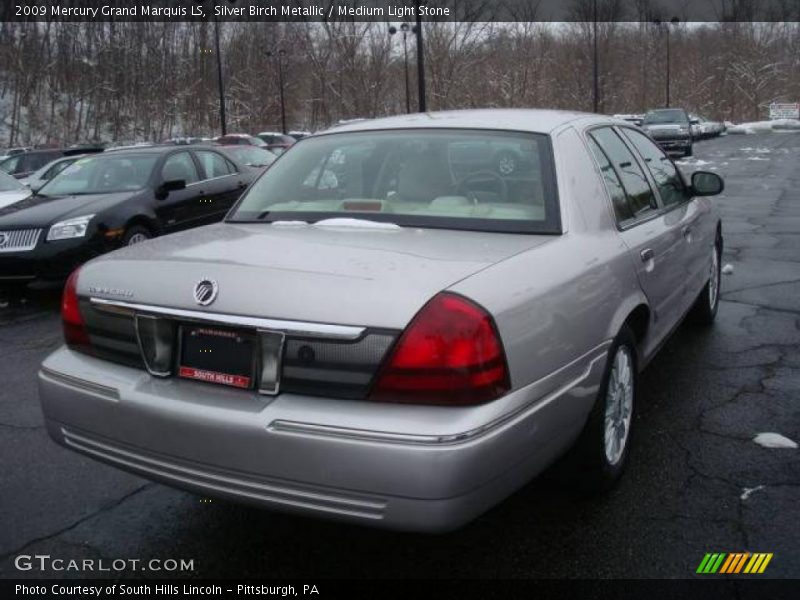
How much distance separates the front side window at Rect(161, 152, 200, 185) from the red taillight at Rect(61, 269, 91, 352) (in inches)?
248

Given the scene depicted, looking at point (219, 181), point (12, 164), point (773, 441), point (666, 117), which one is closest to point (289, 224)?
point (773, 441)

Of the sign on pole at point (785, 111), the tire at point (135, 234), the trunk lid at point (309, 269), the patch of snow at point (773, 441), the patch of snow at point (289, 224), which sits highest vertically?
the sign on pole at point (785, 111)

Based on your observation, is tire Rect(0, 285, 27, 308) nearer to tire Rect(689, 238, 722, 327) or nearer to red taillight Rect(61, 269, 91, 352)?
red taillight Rect(61, 269, 91, 352)

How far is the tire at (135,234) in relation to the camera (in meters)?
8.01

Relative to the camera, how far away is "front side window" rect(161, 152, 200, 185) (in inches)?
359

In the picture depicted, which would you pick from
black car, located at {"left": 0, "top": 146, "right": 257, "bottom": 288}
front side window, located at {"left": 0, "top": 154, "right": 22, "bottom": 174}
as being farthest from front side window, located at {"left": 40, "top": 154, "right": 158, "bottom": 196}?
front side window, located at {"left": 0, "top": 154, "right": 22, "bottom": 174}

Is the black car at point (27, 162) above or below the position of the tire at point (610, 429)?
above

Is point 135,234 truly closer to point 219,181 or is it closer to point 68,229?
point 68,229

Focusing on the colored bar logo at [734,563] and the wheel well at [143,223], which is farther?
the wheel well at [143,223]

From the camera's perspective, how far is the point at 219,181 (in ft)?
32.6

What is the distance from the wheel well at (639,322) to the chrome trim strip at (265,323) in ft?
5.23

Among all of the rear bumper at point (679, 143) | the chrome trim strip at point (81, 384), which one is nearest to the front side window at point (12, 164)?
the chrome trim strip at point (81, 384)

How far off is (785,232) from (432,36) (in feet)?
157

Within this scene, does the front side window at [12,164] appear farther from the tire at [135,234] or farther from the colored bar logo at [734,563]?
the colored bar logo at [734,563]
